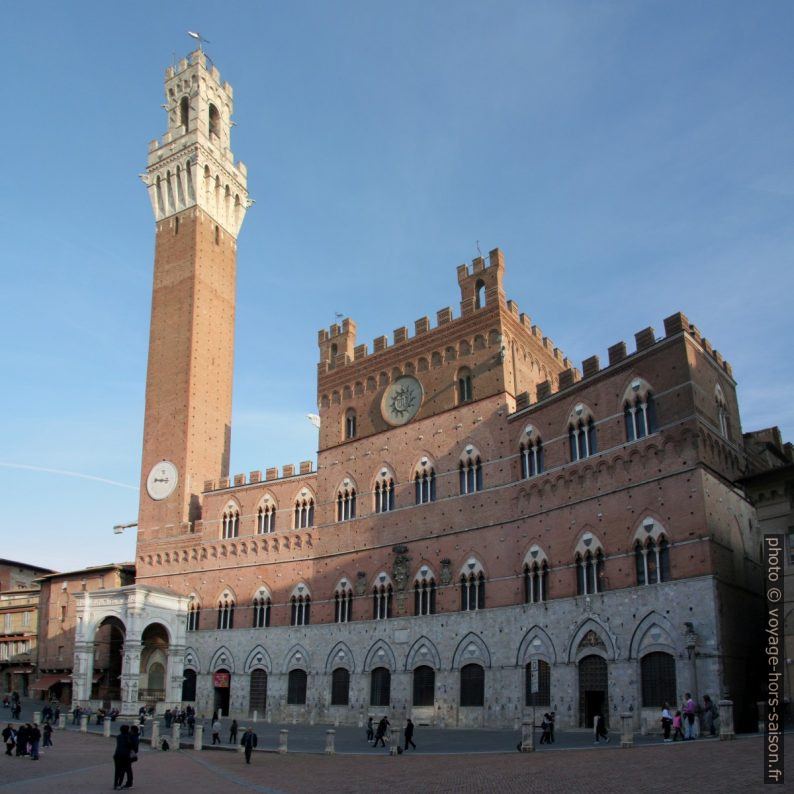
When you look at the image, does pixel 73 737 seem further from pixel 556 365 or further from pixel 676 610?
pixel 556 365

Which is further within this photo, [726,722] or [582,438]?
[582,438]

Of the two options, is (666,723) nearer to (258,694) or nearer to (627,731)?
(627,731)

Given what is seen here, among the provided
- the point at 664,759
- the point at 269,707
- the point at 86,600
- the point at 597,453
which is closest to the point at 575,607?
the point at 597,453

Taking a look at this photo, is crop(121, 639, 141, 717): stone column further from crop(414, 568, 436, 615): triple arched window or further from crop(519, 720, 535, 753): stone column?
crop(519, 720, 535, 753): stone column

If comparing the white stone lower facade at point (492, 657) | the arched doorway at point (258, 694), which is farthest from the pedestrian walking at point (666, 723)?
the arched doorway at point (258, 694)

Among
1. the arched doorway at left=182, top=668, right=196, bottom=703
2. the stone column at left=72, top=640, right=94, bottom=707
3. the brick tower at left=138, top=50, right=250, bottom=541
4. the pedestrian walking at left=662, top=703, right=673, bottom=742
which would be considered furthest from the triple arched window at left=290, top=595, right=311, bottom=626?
the pedestrian walking at left=662, top=703, right=673, bottom=742

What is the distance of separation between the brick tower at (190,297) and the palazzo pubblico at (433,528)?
179 mm

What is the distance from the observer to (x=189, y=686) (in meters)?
43.7

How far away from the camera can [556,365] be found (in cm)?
4128

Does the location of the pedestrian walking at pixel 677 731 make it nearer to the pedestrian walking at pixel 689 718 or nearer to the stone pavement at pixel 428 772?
the pedestrian walking at pixel 689 718

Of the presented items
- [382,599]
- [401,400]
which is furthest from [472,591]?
[401,400]

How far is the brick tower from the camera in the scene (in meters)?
47.8

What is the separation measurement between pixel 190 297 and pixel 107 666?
2199 cm

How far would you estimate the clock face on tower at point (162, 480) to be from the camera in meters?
47.4
